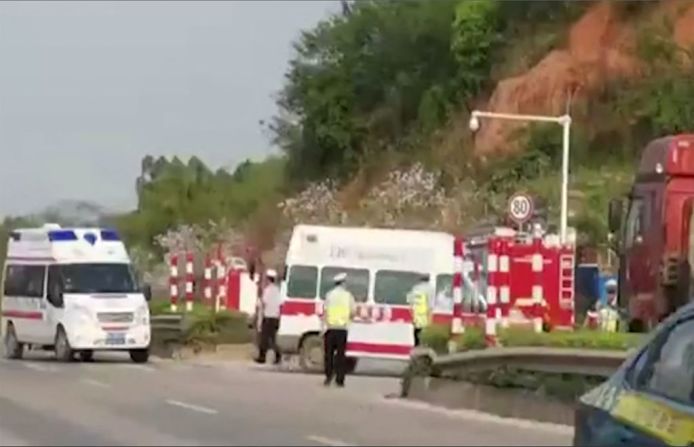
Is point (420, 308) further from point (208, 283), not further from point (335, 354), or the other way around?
point (208, 283)

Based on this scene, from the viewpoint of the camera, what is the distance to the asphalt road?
1783 cm

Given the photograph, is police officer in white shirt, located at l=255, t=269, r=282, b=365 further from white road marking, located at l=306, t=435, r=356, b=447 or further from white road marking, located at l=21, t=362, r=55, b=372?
white road marking, located at l=306, t=435, r=356, b=447

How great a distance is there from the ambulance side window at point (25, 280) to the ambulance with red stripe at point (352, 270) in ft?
19.7

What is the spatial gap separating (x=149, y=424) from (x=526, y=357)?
439 centimetres

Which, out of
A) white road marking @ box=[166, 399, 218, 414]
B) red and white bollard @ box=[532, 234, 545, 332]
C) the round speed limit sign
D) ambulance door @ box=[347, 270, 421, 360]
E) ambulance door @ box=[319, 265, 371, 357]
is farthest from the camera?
ambulance door @ box=[319, 265, 371, 357]

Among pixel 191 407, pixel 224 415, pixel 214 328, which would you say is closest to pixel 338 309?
pixel 191 407

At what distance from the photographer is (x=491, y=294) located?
2402 cm

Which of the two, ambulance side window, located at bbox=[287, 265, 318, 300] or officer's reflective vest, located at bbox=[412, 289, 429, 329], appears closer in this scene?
officer's reflective vest, located at bbox=[412, 289, 429, 329]

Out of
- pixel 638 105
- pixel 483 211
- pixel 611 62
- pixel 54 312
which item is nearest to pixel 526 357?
pixel 54 312

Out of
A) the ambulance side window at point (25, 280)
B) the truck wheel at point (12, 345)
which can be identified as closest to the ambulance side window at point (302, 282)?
the ambulance side window at point (25, 280)

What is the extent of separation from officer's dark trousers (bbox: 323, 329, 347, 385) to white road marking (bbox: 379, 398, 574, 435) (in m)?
2.29

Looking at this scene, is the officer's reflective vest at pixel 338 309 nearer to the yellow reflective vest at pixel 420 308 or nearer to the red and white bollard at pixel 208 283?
the yellow reflective vest at pixel 420 308

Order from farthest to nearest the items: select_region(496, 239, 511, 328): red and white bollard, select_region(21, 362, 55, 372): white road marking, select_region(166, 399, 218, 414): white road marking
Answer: select_region(21, 362, 55, 372): white road marking → select_region(496, 239, 511, 328): red and white bollard → select_region(166, 399, 218, 414): white road marking

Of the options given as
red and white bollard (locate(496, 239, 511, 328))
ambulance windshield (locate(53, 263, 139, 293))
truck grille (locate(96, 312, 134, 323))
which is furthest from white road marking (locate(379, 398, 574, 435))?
ambulance windshield (locate(53, 263, 139, 293))
